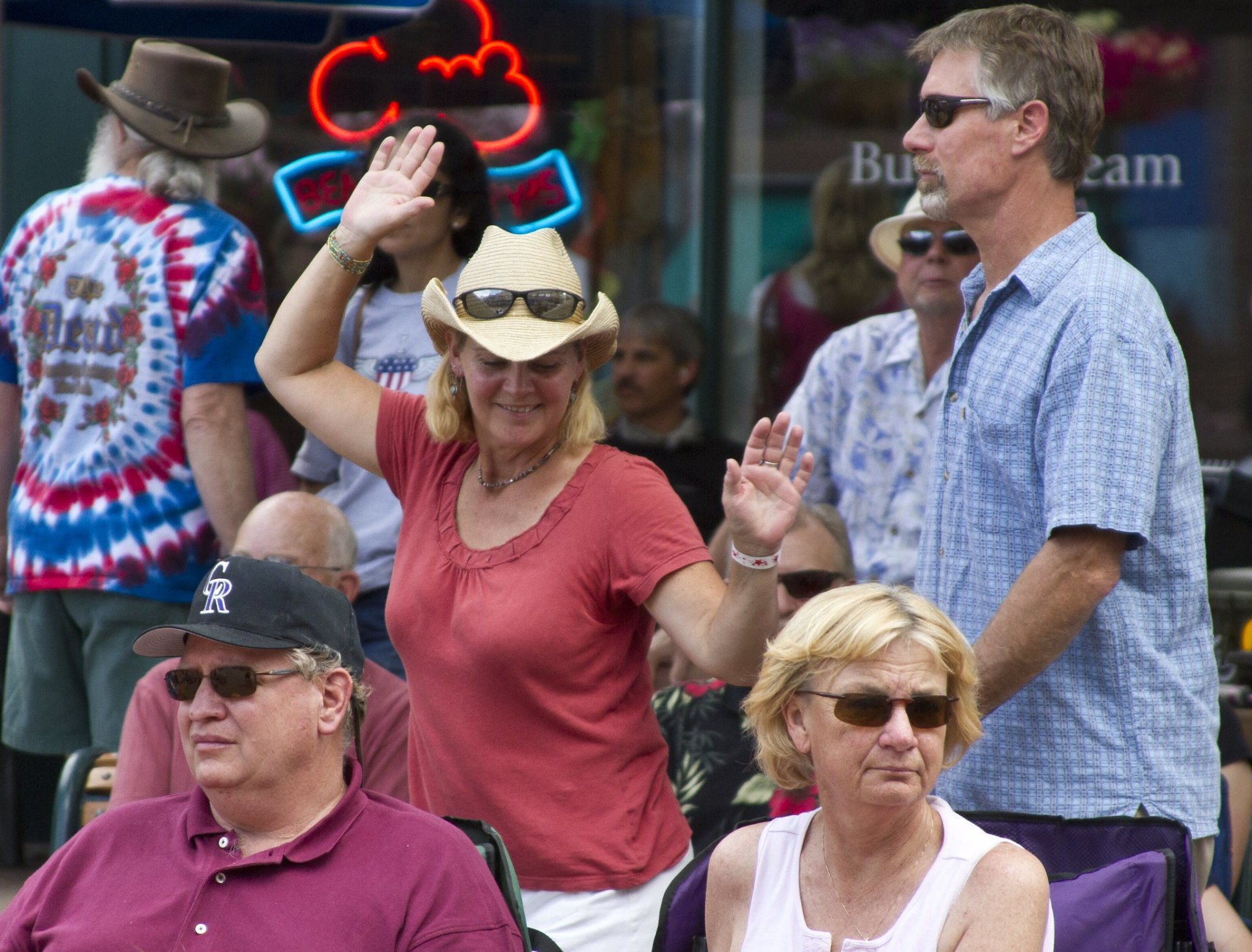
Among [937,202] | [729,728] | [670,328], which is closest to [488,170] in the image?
[670,328]

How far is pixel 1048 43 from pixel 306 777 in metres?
1.66

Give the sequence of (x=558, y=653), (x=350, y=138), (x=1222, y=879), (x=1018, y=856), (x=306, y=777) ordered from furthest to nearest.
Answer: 1. (x=350, y=138)
2. (x=1222, y=879)
3. (x=558, y=653)
4. (x=306, y=777)
5. (x=1018, y=856)

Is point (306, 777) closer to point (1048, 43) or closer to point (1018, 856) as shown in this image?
point (1018, 856)

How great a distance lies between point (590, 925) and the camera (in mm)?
2742

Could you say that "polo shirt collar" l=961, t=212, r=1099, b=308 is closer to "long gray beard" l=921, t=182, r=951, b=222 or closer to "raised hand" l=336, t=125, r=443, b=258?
"long gray beard" l=921, t=182, r=951, b=222

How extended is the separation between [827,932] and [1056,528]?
0.68 m

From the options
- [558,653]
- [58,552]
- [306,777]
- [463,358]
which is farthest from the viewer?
[58,552]

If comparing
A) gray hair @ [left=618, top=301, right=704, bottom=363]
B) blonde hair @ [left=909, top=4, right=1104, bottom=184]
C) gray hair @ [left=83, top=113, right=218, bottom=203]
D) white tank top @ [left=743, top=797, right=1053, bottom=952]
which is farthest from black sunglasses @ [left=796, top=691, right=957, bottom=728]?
gray hair @ [left=618, top=301, right=704, bottom=363]

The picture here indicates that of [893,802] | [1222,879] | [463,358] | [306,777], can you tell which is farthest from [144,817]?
[1222,879]

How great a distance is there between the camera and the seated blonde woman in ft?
7.36

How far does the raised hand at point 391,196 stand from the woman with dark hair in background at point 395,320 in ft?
2.47

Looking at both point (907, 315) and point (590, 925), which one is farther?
point (907, 315)

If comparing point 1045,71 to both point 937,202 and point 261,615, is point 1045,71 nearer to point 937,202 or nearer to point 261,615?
point 937,202

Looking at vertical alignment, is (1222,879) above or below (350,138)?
below
